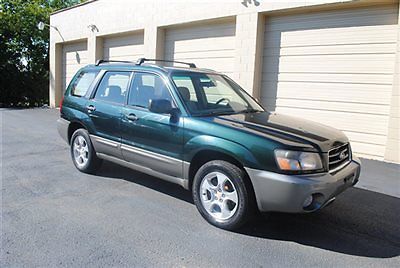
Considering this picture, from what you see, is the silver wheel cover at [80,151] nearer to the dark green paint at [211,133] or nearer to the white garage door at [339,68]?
the dark green paint at [211,133]

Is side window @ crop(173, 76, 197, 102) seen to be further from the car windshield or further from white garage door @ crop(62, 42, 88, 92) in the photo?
white garage door @ crop(62, 42, 88, 92)

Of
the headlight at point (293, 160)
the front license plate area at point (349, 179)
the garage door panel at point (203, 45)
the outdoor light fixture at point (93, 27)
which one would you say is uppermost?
the outdoor light fixture at point (93, 27)

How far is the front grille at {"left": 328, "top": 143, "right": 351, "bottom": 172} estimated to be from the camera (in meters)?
3.50

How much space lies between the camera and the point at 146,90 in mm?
4574

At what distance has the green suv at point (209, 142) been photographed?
10.6ft

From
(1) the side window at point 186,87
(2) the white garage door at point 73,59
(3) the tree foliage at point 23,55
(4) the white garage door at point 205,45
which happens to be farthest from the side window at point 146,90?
(3) the tree foliage at point 23,55

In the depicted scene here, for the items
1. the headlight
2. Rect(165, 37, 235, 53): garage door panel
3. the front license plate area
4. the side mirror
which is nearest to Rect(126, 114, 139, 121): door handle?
the side mirror

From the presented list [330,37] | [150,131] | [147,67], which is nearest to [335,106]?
[330,37]

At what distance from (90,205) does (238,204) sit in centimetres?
183

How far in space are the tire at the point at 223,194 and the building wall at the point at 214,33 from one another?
15.2ft

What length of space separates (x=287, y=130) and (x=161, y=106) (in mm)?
1419

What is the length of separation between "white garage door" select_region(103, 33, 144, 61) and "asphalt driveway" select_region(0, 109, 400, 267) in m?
7.87

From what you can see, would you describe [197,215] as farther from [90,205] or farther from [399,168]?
[399,168]

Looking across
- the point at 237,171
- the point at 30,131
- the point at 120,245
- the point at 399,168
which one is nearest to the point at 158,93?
the point at 237,171
